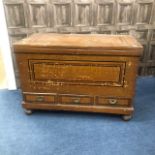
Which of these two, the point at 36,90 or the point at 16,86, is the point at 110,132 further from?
the point at 16,86

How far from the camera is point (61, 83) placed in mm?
1760

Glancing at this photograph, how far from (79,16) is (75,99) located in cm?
96

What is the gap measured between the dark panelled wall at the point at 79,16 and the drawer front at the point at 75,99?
0.84 meters

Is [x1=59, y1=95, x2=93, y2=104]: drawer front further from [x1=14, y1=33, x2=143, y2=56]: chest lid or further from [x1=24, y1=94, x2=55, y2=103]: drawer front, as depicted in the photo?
[x1=14, y1=33, x2=143, y2=56]: chest lid

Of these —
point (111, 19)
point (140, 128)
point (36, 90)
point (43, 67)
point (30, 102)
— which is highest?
point (111, 19)

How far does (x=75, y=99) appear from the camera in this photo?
182 centimetres

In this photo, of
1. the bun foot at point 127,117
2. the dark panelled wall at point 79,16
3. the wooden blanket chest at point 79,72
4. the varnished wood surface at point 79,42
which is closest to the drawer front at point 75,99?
the wooden blanket chest at point 79,72

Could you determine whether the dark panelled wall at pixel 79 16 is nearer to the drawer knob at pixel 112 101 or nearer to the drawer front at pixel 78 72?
the drawer front at pixel 78 72

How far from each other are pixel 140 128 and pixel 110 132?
0.28 m

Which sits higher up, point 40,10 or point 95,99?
point 40,10

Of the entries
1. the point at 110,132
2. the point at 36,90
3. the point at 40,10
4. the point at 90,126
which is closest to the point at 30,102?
the point at 36,90

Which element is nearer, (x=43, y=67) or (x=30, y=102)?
(x=43, y=67)

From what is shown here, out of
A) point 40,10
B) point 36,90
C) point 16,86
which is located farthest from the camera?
point 16,86

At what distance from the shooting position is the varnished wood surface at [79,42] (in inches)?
62.6
